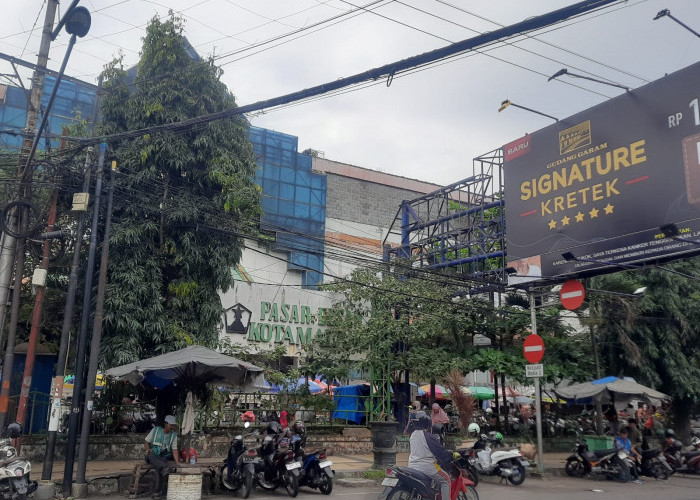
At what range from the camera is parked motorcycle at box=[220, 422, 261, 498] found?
11258 millimetres

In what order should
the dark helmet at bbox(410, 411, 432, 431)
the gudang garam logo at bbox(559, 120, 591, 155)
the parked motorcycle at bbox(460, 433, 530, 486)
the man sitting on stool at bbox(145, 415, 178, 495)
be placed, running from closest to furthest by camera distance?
the dark helmet at bbox(410, 411, 432, 431) → the man sitting on stool at bbox(145, 415, 178, 495) → the parked motorcycle at bbox(460, 433, 530, 486) → the gudang garam logo at bbox(559, 120, 591, 155)

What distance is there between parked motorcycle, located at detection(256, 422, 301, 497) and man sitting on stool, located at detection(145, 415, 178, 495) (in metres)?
1.73

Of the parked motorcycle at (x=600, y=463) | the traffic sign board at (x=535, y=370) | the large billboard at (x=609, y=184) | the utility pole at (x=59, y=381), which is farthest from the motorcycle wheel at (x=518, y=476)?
the utility pole at (x=59, y=381)

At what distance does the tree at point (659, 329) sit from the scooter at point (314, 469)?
12779 millimetres

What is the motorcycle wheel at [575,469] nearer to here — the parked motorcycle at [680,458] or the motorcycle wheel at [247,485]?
the parked motorcycle at [680,458]

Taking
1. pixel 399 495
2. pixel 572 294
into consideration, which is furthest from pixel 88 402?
pixel 572 294

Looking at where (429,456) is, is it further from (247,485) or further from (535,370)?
(535,370)

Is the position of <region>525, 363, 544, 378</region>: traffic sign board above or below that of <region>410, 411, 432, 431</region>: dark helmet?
above

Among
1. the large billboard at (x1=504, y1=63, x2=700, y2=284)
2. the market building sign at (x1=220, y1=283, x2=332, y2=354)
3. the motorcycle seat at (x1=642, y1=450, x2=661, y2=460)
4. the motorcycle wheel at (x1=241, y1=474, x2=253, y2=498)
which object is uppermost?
the large billboard at (x1=504, y1=63, x2=700, y2=284)

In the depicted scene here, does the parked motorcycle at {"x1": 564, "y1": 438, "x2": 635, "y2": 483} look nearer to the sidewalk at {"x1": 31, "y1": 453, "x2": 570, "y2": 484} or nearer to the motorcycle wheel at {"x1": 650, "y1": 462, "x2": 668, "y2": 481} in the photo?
the sidewalk at {"x1": 31, "y1": 453, "x2": 570, "y2": 484}

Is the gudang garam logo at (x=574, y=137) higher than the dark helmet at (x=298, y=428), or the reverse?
the gudang garam logo at (x=574, y=137)

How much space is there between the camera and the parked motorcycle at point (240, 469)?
11258 millimetres

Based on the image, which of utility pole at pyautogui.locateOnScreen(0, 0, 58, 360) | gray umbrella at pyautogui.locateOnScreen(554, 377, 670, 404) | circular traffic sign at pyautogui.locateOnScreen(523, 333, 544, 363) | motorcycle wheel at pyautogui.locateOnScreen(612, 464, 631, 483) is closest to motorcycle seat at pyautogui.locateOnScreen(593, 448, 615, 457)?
motorcycle wheel at pyautogui.locateOnScreen(612, 464, 631, 483)

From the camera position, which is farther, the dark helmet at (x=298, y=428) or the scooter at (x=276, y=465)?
the dark helmet at (x=298, y=428)
